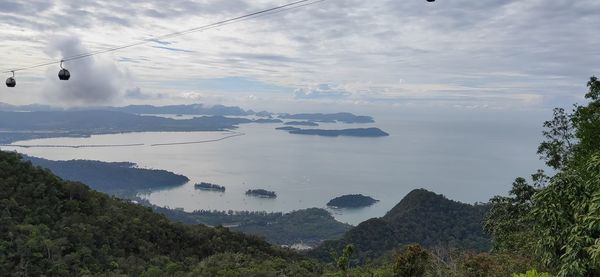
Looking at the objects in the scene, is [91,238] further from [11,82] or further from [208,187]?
[208,187]

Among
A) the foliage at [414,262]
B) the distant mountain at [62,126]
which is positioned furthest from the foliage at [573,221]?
the distant mountain at [62,126]

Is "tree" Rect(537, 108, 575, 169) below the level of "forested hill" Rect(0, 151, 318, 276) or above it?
above

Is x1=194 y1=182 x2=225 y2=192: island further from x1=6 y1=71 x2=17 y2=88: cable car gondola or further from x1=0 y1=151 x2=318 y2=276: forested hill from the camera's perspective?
x1=6 y1=71 x2=17 y2=88: cable car gondola

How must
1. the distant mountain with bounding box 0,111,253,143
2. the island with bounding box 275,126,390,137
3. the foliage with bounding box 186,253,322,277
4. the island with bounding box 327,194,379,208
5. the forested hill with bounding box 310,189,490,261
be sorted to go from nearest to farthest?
1. the foliage with bounding box 186,253,322,277
2. the forested hill with bounding box 310,189,490,261
3. the island with bounding box 327,194,379,208
4. the distant mountain with bounding box 0,111,253,143
5. the island with bounding box 275,126,390,137

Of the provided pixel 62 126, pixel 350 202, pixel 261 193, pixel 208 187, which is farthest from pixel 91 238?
pixel 62 126

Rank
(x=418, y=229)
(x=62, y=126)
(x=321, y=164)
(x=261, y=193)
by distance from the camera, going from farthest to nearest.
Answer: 1. (x=62, y=126)
2. (x=321, y=164)
3. (x=261, y=193)
4. (x=418, y=229)

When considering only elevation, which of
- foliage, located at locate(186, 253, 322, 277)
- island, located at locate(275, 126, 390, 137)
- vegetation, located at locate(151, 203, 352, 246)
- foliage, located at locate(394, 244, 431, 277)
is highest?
foliage, located at locate(394, 244, 431, 277)

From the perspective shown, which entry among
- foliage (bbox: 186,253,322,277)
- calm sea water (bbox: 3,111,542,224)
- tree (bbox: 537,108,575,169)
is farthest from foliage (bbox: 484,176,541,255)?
calm sea water (bbox: 3,111,542,224)

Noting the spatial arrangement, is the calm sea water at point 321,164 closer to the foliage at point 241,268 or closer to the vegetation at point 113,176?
the vegetation at point 113,176
